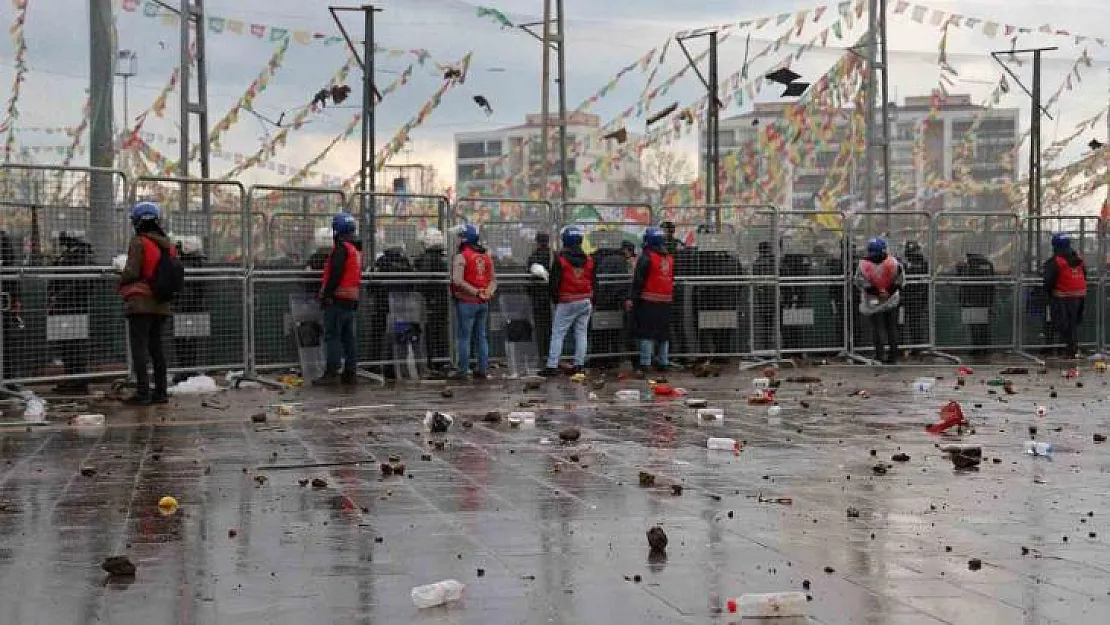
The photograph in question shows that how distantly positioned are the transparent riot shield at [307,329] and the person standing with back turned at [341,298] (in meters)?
0.16

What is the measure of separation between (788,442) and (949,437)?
4.52 ft

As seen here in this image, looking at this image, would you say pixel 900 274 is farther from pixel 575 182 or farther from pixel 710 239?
pixel 575 182

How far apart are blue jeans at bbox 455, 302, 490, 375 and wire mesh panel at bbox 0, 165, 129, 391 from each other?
13.5ft

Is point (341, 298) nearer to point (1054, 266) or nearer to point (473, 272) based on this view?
point (473, 272)

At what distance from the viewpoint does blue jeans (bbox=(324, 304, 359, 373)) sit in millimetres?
17484

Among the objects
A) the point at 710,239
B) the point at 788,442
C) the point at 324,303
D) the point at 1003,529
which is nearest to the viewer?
the point at 1003,529

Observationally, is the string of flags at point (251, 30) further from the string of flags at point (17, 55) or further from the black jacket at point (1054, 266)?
the black jacket at point (1054, 266)

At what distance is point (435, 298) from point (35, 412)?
6434 millimetres

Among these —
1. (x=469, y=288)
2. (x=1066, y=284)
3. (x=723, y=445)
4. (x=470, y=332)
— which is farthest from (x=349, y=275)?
(x=1066, y=284)

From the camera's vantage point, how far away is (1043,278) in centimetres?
2409

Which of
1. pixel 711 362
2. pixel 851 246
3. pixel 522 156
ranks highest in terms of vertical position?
pixel 522 156

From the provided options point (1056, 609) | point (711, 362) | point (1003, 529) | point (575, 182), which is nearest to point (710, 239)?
point (711, 362)

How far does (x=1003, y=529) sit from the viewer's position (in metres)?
7.66

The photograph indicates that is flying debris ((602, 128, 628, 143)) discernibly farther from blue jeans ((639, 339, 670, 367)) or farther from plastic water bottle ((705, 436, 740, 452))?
plastic water bottle ((705, 436, 740, 452))
